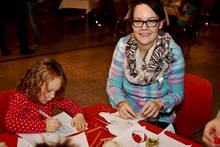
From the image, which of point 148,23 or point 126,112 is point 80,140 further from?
point 148,23

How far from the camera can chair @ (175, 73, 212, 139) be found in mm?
1795

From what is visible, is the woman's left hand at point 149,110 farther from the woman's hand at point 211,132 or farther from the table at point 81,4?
the table at point 81,4

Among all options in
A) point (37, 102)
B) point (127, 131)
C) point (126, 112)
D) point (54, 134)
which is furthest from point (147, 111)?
point (37, 102)

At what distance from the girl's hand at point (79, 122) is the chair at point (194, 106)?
813 mm

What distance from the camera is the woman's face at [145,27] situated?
1.76 metres

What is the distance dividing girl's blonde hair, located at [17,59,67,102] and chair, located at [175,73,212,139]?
2.99 ft

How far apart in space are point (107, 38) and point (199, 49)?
102 inches

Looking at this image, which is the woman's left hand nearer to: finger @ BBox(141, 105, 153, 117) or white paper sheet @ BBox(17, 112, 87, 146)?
finger @ BBox(141, 105, 153, 117)

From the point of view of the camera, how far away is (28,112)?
1.54m

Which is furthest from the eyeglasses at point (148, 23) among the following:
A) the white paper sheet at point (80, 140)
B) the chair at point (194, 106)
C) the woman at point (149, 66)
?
the white paper sheet at point (80, 140)

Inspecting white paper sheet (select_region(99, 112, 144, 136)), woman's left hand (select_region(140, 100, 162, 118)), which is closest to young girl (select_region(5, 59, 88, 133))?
white paper sheet (select_region(99, 112, 144, 136))

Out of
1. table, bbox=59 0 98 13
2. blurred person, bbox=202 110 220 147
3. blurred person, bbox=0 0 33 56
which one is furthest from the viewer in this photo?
table, bbox=59 0 98 13

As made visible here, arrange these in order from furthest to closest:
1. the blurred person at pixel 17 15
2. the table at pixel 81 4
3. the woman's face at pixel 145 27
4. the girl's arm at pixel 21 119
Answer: the table at pixel 81 4 → the blurred person at pixel 17 15 → the woman's face at pixel 145 27 → the girl's arm at pixel 21 119

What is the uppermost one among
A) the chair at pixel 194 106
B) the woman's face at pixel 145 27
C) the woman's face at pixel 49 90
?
the woman's face at pixel 145 27
